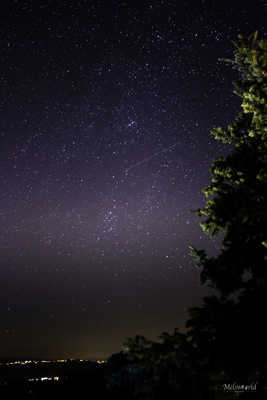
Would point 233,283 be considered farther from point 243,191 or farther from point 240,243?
point 243,191

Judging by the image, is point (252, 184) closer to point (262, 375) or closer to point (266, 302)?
point (266, 302)

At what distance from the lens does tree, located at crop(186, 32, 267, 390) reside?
6086 mm

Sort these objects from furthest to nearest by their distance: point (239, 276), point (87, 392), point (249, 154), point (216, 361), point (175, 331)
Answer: point (87, 392), point (249, 154), point (239, 276), point (175, 331), point (216, 361)

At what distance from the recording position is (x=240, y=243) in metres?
7.09

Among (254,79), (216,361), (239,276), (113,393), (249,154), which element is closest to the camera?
(216,361)

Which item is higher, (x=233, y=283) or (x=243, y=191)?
(x=243, y=191)

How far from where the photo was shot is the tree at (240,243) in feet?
20.0

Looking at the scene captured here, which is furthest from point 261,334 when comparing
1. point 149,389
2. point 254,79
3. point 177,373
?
point 254,79

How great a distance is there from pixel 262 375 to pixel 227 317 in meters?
1.19

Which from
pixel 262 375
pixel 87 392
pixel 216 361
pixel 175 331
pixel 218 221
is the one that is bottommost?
pixel 87 392

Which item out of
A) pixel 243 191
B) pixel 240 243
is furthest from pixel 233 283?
pixel 243 191

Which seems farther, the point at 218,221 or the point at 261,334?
the point at 218,221

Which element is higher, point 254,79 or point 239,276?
point 254,79

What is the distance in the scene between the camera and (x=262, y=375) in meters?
6.08
